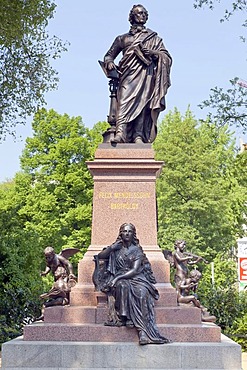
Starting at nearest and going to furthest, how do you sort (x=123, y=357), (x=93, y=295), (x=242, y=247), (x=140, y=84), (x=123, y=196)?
1. (x=123, y=357)
2. (x=93, y=295)
3. (x=123, y=196)
4. (x=140, y=84)
5. (x=242, y=247)

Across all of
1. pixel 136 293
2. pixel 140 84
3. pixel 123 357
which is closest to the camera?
pixel 123 357

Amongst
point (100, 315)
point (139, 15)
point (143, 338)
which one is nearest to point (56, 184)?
point (139, 15)

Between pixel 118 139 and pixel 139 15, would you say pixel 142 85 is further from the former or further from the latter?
pixel 139 15

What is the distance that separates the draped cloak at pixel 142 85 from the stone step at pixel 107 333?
3.66 m

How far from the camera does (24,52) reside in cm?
1967

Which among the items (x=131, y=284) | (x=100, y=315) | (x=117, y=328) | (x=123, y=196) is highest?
(x=123, y=196)

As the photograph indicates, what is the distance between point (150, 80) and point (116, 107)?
800mm

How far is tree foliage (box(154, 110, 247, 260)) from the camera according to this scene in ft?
95.7

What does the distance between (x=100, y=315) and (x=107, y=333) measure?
1.31ft

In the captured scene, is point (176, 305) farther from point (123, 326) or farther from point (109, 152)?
point (109, 152)

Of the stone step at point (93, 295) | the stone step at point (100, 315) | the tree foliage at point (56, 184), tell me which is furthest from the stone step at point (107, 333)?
the tree foliage at point (56, 184)

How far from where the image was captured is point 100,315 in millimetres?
9312

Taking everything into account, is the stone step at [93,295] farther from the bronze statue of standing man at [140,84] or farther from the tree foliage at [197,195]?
the tree foliage at [197,195]

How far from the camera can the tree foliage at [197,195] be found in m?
29.2
